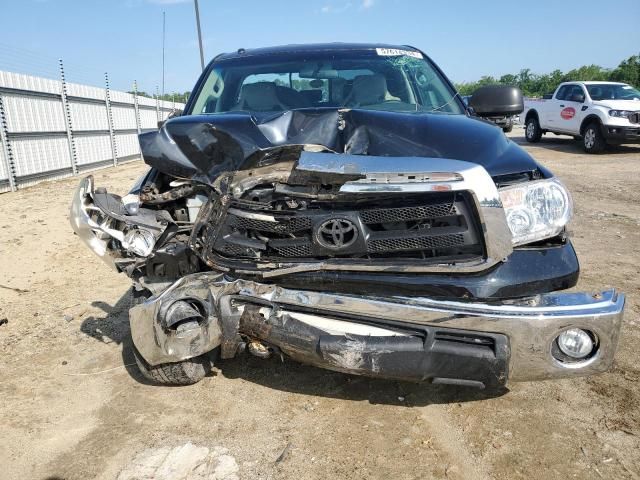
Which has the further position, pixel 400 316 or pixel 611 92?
pixel 611 92

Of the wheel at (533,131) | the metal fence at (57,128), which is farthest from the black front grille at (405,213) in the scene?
the wheel at (533,131)

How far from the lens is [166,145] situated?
8.95 ft

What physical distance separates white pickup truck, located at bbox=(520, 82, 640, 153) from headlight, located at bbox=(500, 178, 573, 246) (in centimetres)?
1289

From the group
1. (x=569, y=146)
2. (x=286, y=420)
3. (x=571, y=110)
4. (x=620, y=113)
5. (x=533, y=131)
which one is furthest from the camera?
(x=533, y=131)

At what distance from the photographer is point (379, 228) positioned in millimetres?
2350

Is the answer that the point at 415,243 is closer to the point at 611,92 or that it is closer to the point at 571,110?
the point at 611,92

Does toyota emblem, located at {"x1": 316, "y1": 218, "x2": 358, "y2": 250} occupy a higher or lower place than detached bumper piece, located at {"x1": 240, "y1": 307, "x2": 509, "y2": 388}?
higher

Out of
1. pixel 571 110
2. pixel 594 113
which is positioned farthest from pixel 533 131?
pixel 594 113

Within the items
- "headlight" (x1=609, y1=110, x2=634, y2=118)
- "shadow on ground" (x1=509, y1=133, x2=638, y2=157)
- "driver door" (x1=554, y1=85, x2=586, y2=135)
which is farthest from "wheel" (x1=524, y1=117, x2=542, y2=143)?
"headlight" (x1=609, y1=110, x2=634, y2=118)

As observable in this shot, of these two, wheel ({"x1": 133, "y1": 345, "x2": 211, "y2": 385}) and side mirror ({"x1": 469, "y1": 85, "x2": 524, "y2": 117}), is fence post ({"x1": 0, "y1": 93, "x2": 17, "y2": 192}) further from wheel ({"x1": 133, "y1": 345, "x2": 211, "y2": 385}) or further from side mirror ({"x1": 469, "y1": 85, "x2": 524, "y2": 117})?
side mirror ({"x1": 469, "y1": 85, "x2": 524, "y2": 117})

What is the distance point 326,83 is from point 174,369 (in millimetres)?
2313

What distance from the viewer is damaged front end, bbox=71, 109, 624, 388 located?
2193 mm

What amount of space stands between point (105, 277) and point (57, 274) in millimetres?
557

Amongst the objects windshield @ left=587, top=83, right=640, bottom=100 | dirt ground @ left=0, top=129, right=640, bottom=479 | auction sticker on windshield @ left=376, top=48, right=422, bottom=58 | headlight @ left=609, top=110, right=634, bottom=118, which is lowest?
dirt ground @ left=0, top=129, right=640, bottom=479
